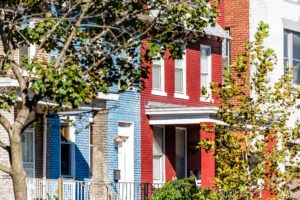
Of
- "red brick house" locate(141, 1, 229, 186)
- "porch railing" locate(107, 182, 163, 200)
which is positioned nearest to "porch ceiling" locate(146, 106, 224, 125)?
"red brick house" locate(141, 1, 229, 186)

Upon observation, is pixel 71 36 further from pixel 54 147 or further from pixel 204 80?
pixel 204 80

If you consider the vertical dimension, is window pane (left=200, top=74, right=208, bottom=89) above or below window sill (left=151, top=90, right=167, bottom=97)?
above

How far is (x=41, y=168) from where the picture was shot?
35.2 metres

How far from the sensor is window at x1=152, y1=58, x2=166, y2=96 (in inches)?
1613

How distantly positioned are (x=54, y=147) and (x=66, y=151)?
961 mm

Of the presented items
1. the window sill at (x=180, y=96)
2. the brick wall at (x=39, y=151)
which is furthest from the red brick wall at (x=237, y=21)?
the brick wall at (x=39, y=151)

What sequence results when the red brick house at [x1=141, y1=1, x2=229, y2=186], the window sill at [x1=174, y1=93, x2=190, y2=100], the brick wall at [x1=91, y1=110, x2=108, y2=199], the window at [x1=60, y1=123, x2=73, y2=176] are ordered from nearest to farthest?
1. the window at [x1=60, y1=123, x2=73, y2=176]
2. the brick wall at [x1=91, y1=110, x2=108, y2=199]
3. the red brick house at [x1=141, y1=1, x2=229, y2=186]
4. the window sill at [x1=174, y1=93, x2=190, y2=100]

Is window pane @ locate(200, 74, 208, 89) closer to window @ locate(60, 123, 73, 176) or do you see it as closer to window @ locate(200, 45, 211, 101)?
window @ locate(200, 45, 211, 101)

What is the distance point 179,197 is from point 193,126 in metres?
6.95

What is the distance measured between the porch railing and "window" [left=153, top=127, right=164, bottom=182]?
1.24m

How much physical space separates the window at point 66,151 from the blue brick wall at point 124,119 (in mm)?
1831

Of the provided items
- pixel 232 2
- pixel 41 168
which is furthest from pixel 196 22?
pixel 232 2

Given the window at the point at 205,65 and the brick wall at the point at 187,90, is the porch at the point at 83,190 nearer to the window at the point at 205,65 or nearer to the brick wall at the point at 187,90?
the brick wall at the point at 187,90

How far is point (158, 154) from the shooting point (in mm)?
41250
